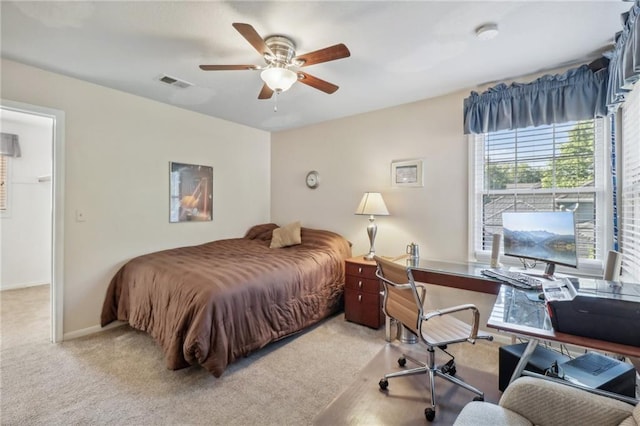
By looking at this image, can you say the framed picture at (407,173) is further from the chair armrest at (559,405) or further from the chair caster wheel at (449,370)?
the chair armrest at (559,405)

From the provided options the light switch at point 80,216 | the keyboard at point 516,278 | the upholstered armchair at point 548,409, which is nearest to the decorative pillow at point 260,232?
the light switch at point 80,216

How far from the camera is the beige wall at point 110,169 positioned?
2785mm

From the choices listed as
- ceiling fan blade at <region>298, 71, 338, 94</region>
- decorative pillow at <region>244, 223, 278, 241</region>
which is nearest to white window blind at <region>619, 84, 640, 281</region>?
ceiling fan blade at <region>298, 71, 338, 94</region>

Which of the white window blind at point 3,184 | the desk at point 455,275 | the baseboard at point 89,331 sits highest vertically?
the white window blind at point 3,184

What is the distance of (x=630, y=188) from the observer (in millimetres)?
2080

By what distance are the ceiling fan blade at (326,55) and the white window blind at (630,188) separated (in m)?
1.93

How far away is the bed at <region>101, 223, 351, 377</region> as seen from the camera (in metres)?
2.14

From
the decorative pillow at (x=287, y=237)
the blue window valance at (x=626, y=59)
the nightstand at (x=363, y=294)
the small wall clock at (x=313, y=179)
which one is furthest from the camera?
the small wall clock at (x=313, y=179)

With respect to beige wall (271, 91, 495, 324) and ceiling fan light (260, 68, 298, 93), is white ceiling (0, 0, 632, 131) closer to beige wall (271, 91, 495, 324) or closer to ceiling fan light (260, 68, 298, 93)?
ceiling fan light (260, 68, 298, 93)

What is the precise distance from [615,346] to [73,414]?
2861 mm

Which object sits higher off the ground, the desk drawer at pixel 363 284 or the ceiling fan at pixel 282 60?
the ceiling fan at pixel 282 60

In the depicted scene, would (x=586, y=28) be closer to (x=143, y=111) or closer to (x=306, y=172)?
(x=306, y=172)

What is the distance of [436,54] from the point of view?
2291mm

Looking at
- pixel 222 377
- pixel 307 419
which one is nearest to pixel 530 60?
pixel 307 419
